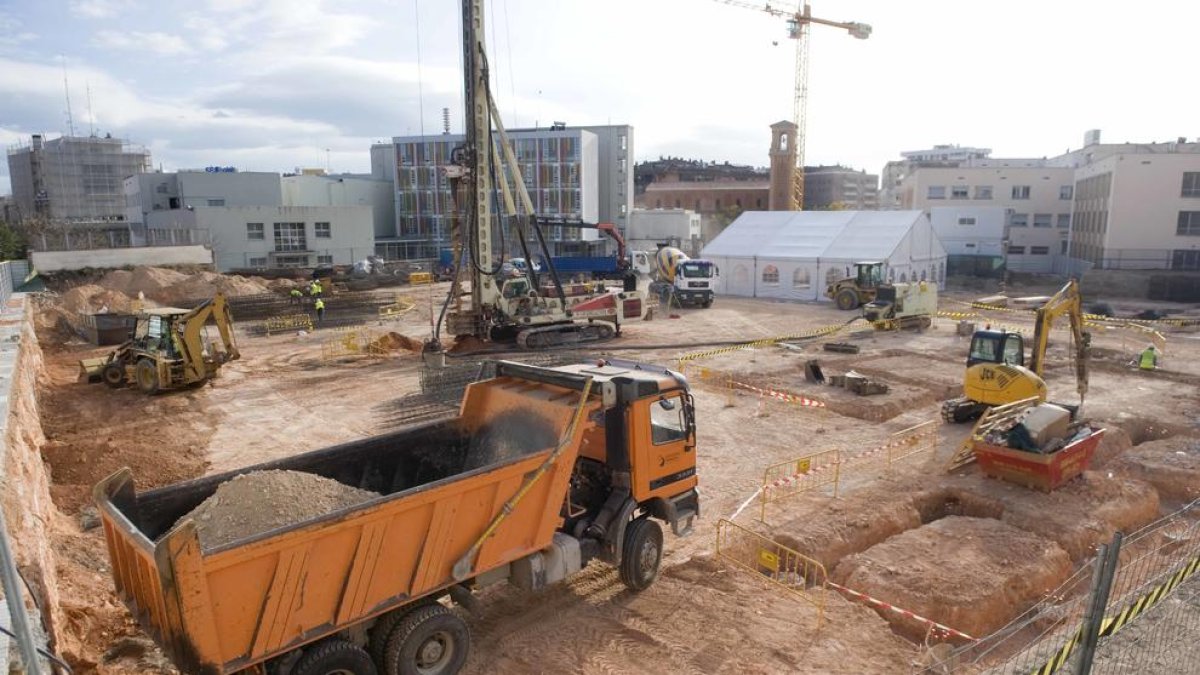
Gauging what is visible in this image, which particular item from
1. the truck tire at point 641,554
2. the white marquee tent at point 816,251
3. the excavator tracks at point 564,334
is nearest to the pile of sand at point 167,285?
the excavator tracks at point 564,334

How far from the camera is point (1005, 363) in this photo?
1608 centimetres

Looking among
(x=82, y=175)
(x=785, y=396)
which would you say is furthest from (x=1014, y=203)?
(x=82, y=175)

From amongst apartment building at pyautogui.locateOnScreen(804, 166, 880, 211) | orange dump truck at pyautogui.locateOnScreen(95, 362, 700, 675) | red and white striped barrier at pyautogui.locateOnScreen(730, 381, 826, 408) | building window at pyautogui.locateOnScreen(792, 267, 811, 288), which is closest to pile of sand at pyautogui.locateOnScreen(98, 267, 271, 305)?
building window at pyautogui.locateOnScreen(792, 267, 811, 288)

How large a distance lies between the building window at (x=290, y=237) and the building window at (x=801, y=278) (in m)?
34.9

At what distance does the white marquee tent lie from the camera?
36.7m

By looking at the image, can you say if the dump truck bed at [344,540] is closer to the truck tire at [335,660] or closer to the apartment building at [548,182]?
the truck tire at [335,660]

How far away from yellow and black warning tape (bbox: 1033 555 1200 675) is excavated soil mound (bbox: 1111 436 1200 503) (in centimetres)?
653

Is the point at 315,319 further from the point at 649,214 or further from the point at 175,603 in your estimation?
the point at 649,214

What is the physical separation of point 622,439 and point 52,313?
3119 cm

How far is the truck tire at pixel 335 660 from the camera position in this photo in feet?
20.1

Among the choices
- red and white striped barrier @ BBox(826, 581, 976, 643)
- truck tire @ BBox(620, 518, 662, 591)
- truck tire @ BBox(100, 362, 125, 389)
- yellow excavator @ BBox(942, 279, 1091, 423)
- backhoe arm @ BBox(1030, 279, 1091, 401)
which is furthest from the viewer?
truck tire @ BBox(100, 362, 125, 389)

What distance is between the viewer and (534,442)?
8297 mm

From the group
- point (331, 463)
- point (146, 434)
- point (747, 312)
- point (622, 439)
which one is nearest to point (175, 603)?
point (331, 463)

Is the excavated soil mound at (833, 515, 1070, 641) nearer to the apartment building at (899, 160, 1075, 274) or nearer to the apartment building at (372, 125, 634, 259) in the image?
the apartment building at (899, 160, 1075, 274)
